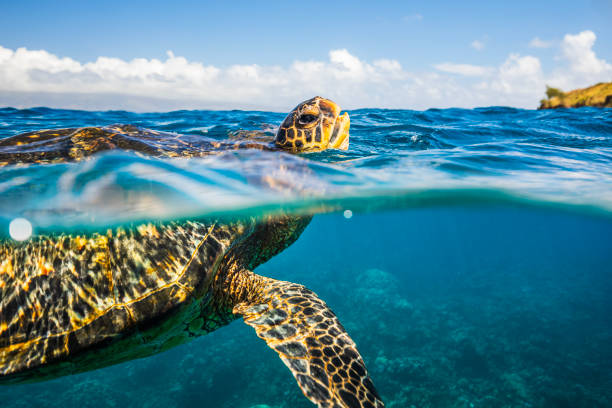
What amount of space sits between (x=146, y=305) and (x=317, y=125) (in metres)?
2.99

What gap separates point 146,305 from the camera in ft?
7.72

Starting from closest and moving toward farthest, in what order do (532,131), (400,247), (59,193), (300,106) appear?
(59,193)
(300,106)
(532,131)
(400,247)

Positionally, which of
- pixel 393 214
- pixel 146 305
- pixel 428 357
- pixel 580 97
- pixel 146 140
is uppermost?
pixel 580 97

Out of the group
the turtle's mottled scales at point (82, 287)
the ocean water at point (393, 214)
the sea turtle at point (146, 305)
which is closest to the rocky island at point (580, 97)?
the ocean water at point (393, 214)

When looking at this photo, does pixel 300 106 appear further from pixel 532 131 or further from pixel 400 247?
pixel 400 247

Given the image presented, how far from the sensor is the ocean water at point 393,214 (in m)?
3.72

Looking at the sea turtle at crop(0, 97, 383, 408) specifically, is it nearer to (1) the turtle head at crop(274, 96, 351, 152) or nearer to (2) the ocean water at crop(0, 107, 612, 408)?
(2) the ocean water at crop(0, 107, 612, 408)

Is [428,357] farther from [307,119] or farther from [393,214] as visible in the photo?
[307,119]

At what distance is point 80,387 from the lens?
30.9 ft

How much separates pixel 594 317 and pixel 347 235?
41.3 meters

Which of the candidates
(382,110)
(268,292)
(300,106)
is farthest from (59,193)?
(382,110)

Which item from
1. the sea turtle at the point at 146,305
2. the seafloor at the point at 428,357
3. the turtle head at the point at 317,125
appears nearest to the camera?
the sea turtle at the point at 146,305

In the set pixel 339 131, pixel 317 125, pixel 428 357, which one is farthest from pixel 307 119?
pixel 428 357

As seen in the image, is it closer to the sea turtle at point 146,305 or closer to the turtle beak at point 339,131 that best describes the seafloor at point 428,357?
Result: the turtle beak at point 339,131
